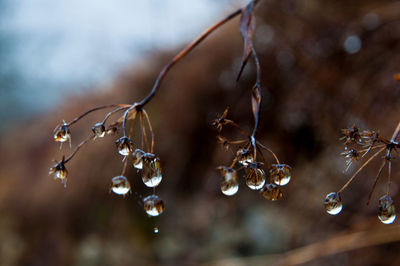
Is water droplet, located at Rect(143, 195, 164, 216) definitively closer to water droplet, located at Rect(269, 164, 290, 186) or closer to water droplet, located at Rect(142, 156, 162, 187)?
water droplet, located at Rect(142, 156, 162, 187)

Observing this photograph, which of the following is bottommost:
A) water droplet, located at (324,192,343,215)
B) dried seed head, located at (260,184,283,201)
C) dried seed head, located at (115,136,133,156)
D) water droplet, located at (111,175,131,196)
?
water droplet, located at (324,192,343,215)

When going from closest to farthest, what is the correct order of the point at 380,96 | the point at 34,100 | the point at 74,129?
the point at 380,96 → the point at 74,129 → the point at 34,100

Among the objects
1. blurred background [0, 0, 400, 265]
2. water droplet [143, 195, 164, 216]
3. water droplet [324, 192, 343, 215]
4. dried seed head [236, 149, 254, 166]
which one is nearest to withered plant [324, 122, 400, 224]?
water droplet [324, 192, 343, 215]

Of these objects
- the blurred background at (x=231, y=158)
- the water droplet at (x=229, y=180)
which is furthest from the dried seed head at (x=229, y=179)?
the blurred background at (x=231, y=158)

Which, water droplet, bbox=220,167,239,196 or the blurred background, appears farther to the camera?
the blurred background

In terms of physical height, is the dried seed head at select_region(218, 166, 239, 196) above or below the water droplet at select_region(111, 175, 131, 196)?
below

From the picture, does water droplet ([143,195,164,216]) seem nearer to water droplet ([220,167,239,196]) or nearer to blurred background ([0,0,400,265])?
water droplet ([220,167,239,196])

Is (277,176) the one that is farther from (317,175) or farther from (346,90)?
(317,175)

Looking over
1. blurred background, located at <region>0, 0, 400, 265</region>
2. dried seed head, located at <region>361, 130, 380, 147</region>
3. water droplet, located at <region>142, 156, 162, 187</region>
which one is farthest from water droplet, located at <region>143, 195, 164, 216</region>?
blurred background, located at <region>0, 0, 400, 265</region>

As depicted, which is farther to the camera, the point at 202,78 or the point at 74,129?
the point at 74,129

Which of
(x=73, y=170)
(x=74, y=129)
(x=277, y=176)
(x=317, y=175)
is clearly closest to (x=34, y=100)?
(x=74, y=129)

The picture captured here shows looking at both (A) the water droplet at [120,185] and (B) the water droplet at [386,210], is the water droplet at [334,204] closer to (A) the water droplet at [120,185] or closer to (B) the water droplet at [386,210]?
(B) the water droplet at [386,210]
